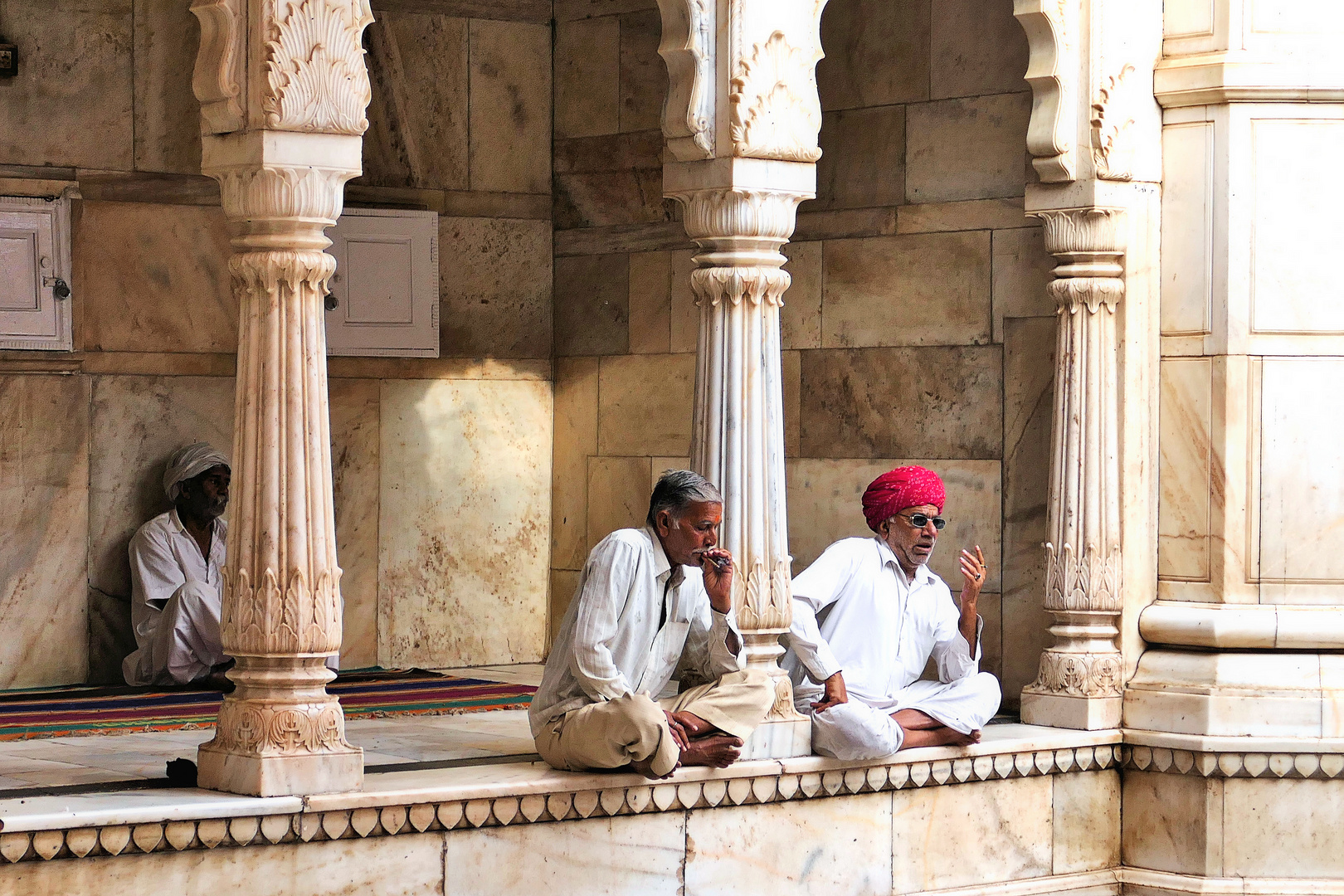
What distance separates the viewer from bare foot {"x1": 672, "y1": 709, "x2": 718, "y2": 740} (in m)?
6.60

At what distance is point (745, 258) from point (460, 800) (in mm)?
2079

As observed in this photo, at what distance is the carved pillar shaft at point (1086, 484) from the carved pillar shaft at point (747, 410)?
1.46 metres

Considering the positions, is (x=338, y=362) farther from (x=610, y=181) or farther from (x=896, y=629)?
(x=896, y=629)

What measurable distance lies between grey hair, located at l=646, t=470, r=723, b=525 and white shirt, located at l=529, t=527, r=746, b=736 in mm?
122

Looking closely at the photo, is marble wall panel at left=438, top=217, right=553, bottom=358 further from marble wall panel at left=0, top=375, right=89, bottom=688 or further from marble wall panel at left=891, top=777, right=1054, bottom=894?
marble wall panel at left=891, top=777, right=1054, bottom=894

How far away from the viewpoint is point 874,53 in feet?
29.6

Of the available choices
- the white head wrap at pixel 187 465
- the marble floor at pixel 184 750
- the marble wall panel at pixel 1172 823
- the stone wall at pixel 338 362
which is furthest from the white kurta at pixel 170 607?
the marble wall panel at pixel 1172 823

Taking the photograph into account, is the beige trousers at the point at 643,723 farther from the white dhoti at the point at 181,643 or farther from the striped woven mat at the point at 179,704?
the white dhoti at the point at 181,643

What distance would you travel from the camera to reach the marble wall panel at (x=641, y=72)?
10133 millimetres

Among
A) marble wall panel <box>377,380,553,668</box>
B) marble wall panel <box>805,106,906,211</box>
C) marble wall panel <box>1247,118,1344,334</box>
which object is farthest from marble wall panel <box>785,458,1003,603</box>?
marble wall panel <box>377,380,553,668</box>

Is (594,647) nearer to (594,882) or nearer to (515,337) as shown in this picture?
(594,882)

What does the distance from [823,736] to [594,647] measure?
1182 millimetres

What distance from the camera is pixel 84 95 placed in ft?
30.5

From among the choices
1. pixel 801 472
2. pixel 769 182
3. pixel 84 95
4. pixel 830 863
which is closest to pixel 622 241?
pixel 801 472
